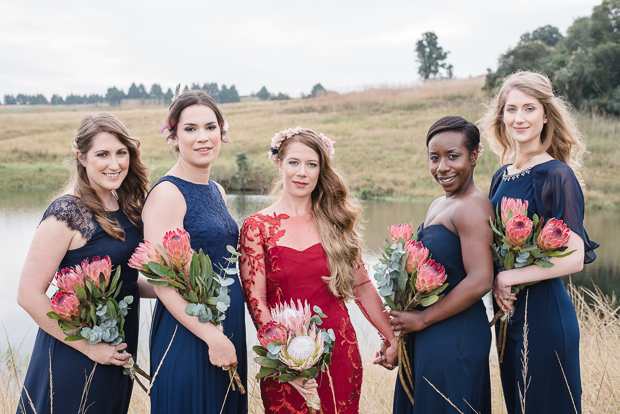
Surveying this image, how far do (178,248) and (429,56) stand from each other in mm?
51527

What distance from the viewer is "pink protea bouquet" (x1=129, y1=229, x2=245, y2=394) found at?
203cm

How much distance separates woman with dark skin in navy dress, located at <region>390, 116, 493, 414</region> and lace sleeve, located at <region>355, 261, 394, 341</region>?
29cm

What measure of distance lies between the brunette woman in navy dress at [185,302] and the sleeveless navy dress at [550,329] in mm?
1638

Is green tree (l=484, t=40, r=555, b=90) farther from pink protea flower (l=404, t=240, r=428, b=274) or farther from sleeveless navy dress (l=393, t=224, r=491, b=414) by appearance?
pink protea flower (l=404, t=240, r=428, b=274)

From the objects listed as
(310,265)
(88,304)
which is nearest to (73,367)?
(88,304)

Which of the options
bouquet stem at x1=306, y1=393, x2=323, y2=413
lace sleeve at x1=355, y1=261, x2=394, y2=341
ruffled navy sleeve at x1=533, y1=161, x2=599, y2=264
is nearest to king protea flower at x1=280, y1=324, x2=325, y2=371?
bouquet stem at x1=306, y1=393, x2=323, y2=413

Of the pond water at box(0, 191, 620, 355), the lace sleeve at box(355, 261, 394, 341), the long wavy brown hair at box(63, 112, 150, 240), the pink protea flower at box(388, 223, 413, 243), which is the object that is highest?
the long wavy brown hair at box(63, 112, 150, 240)

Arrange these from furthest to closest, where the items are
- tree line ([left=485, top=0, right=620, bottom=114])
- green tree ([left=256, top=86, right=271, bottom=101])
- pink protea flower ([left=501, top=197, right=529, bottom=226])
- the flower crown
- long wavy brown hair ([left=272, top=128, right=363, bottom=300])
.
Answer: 1. green tree ([left=256, top=86, right=271, bottom=101])
2. tree line ([left=485, top=0, right=620, bottom=114])
3. the flower crown
4. long wavy brown hair ([left=272, top=128, right=363, bottom=300])
5. pink protea flower ([left=501, top=197, right=529, bottom=226])

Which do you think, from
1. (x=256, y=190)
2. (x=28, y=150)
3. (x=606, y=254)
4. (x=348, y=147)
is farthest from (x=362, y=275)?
(x=28, y=150)

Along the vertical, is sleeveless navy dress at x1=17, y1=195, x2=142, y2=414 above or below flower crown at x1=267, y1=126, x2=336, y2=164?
below

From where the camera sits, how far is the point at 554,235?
221 centimetres

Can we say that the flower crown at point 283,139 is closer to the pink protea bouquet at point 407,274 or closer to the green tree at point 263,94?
the pink protea bouquet at point 407,274

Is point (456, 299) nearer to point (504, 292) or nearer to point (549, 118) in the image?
Answer: point (504, 292)

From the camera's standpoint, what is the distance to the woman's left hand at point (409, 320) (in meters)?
2.37
